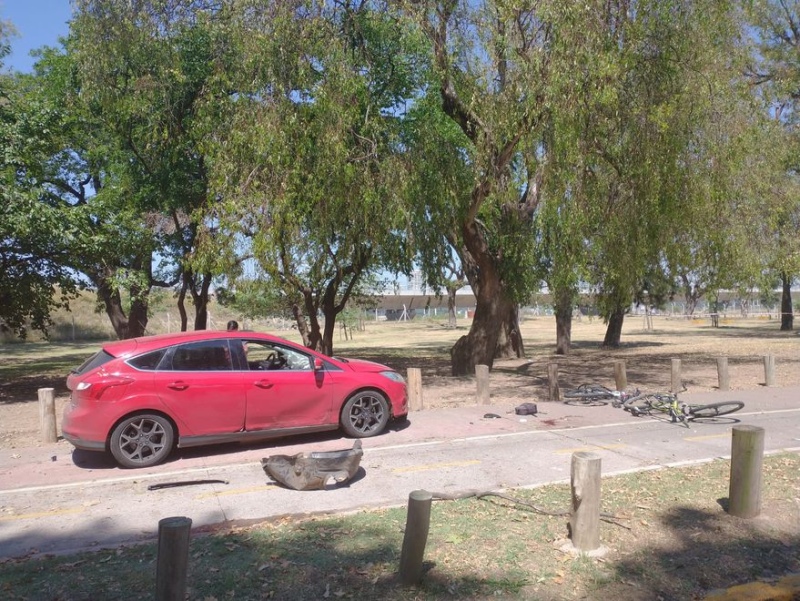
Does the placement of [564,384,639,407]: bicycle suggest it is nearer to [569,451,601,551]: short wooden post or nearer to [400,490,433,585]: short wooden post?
[569,451,601,551]: short wooden post

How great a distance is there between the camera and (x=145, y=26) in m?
13.6

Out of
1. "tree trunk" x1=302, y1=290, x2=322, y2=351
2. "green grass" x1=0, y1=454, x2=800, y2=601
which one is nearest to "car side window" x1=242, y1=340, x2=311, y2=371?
"green grass" x1=0, y1=454, x2=800, y2=601

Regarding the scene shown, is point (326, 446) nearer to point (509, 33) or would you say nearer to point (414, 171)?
point (414, 171)

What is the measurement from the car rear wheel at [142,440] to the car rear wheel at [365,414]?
227cm

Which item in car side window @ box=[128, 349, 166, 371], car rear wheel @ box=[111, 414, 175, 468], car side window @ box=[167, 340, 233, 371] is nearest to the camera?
car rear wheel @ box=[111, 414, 175, 468]

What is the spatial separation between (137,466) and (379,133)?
336 inches

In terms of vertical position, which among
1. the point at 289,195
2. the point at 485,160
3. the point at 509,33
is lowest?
Result: the point at 289,195

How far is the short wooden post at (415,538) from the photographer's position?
14.7 ft

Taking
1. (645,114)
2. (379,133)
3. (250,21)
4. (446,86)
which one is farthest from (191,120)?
(645,114)

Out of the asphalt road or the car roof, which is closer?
the asphalt road

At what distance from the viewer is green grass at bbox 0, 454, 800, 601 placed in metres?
→ 4.48

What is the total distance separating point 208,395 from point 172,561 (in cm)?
444

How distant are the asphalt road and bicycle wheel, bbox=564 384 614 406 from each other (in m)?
0.85

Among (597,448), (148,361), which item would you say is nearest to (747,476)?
(597,448)
